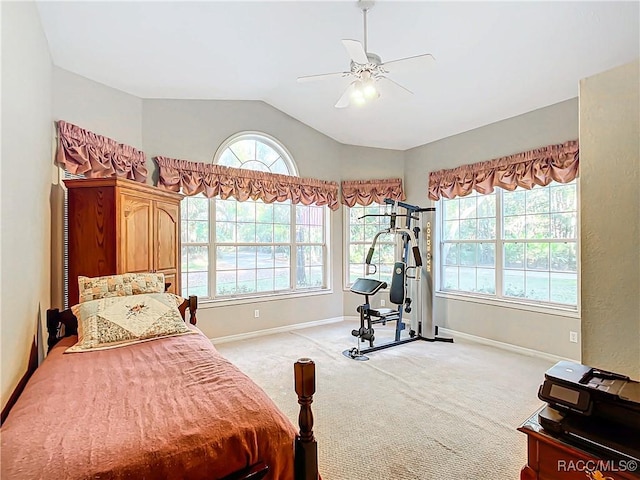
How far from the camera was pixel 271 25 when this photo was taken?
3094 millimetres

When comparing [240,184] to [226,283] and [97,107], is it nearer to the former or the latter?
[226,283]

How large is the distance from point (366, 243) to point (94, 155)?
13.0 feet

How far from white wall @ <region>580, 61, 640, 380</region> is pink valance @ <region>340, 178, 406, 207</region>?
13.3ft

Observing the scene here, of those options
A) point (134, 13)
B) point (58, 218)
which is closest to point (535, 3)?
point (134, 13)

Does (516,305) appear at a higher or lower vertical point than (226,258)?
lower

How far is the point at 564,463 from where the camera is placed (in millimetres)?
1146

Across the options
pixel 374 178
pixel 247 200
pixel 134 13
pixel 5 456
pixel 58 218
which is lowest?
pixel 5 456

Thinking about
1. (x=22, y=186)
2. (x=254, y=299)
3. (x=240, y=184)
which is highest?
(x=240, y=184)

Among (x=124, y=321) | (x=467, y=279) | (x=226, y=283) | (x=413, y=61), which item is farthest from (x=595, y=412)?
(x=226, y=283)

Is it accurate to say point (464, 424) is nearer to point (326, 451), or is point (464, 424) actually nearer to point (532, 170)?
point (326, 451)

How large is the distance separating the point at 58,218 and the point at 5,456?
2751 millimetres

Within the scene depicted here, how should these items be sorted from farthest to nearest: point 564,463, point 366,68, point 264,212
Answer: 1. point 264,212
2. point 366,68
3. point 564,463

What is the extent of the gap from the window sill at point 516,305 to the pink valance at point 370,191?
1.72 m

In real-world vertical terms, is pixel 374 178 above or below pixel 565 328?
above
